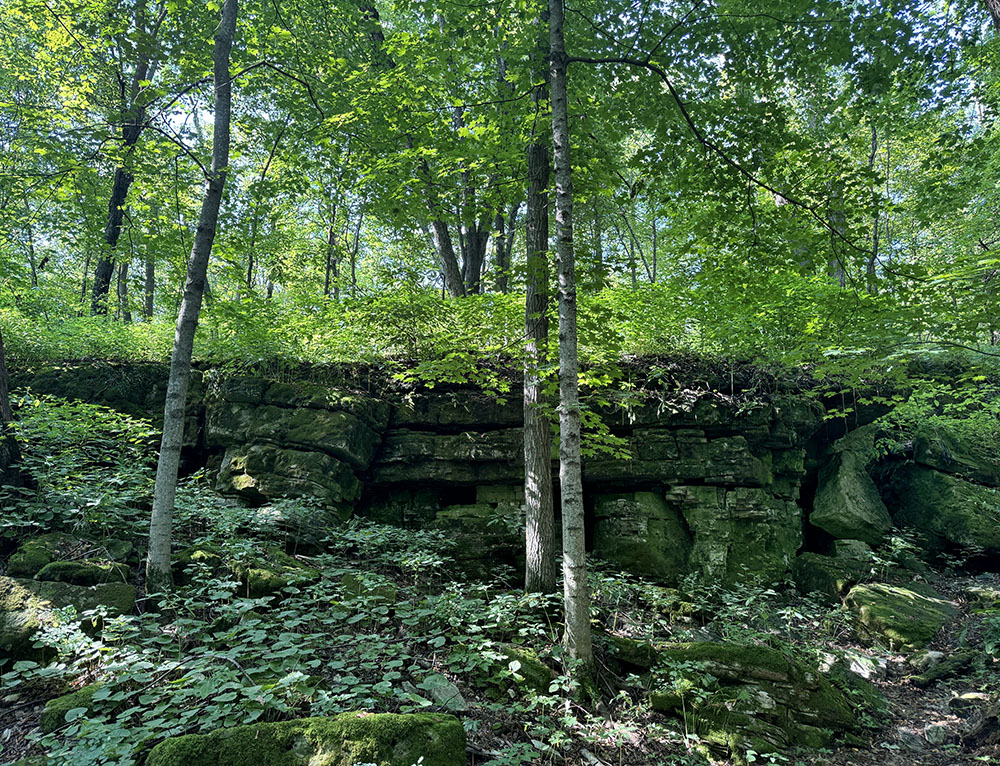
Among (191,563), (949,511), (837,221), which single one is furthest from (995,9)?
(191,563)

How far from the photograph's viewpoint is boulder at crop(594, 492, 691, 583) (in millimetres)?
7730

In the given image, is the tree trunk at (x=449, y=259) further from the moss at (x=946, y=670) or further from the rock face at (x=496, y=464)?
the moss at (x=946, y=670)

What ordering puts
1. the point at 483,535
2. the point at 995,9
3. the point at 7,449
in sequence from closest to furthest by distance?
the point at 995,9
the point at 7,449
the point at 483,535

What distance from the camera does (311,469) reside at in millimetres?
7301

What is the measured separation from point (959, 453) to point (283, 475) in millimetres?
12993

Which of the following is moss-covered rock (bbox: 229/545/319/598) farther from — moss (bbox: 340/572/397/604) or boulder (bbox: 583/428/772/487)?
boulder (bbox: 583/428/772/487)

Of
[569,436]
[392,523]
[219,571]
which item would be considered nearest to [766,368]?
[569,436]

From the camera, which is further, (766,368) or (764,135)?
(766,368)

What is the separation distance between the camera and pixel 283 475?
7223mm

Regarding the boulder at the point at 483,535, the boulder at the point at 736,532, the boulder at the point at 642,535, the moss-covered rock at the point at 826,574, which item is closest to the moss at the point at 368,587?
the boulder at the point at 483,535

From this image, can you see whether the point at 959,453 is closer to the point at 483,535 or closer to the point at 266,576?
the point at 483,535

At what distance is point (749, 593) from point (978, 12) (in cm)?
767

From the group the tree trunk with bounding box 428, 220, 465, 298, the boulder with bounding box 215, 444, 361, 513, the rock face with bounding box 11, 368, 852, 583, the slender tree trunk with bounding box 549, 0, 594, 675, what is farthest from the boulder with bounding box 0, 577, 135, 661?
the tree trunk with bounding box 428, 220, 465, 298

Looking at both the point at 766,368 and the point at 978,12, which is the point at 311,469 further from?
the point at 978,12
